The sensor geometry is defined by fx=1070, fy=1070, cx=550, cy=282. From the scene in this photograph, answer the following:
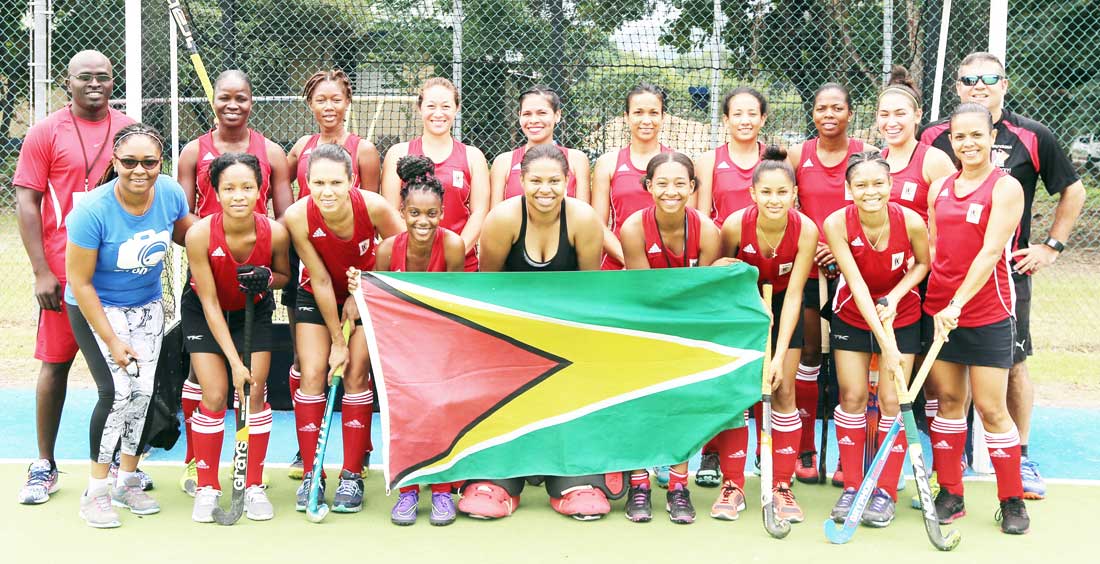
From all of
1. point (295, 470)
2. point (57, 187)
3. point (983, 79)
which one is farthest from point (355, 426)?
point (983, 79)

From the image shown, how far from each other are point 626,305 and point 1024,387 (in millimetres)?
1993

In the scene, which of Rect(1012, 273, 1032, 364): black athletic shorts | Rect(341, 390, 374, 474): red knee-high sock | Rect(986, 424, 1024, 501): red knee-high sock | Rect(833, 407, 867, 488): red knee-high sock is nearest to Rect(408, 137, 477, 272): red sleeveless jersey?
Rect(341, 390, 374, 474): red knee-high sock

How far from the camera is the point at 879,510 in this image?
440 cm

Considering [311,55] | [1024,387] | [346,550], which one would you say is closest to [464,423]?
[346,550]

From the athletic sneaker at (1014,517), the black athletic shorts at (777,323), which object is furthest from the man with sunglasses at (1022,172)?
the black athletic shorts at (777,323)

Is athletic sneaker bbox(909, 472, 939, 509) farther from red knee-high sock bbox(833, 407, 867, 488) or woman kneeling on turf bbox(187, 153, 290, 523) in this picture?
woman kneeling on turf bbox(187, 153, 290, 523)

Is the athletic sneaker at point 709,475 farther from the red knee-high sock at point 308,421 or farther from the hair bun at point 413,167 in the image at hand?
the hair bun at point 413,167

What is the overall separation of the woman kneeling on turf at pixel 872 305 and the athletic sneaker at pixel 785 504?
154 millimetres

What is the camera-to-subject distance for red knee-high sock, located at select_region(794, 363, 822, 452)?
5.02 m

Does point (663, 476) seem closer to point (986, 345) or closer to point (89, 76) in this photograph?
point (986, 345)

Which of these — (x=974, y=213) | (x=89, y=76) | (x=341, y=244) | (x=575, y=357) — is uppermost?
(x=89, y=76)

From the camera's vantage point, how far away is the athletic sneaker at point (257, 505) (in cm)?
441

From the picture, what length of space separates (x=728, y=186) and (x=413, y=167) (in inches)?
57.4

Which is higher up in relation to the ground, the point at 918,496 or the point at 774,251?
the point at 774,251
